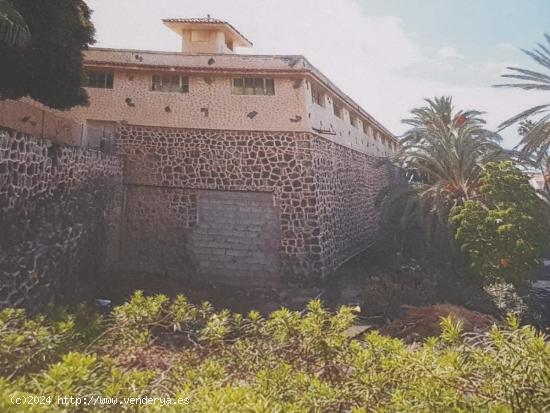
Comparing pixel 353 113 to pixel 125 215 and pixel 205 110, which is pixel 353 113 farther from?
pixel 125 215

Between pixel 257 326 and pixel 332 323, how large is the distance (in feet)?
3.64

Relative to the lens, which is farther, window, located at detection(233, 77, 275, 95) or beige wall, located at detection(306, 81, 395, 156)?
beige wall, located at detection(306, 81, 395, 156)

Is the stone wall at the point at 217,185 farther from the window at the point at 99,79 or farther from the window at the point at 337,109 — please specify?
the window at the point at 337,109

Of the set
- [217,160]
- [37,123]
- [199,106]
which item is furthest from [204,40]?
[37,123]

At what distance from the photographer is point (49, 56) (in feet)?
32.7

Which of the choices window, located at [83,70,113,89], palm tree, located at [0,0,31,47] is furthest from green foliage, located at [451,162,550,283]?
window, located at [83,70,113,89]

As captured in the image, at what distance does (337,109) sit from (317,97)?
246 centimetres

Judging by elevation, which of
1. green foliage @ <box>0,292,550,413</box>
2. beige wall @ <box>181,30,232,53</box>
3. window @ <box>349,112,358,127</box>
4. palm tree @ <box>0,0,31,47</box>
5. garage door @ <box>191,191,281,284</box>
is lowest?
green foliage @ <box>0,292,550,413</box>

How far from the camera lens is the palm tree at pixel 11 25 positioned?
777 cm

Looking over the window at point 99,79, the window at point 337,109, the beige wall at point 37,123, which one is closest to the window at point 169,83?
the window at point 99,79

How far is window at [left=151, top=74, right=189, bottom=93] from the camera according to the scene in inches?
550

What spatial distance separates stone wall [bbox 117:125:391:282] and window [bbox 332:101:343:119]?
10.2 ft

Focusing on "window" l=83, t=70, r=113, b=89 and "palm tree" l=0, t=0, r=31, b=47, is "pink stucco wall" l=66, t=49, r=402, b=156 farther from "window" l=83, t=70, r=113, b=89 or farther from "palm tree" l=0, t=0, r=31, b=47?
"palm tree" l=0, t=0, r=31, b=47

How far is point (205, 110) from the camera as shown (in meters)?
13.8
